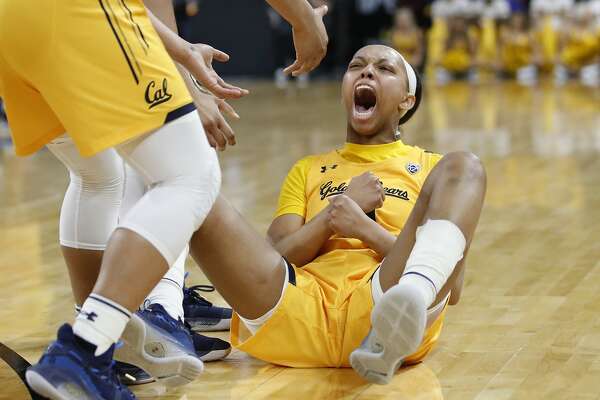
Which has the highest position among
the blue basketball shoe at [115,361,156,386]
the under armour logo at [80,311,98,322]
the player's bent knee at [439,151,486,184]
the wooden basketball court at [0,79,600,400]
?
the player's bent knee at [439,151,486,184]

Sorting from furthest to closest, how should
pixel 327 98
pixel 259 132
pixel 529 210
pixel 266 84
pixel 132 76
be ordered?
pixel 266 84 < pixel 327 98 < pixel 259 132 < pixel 529 210 < pixel 132 76

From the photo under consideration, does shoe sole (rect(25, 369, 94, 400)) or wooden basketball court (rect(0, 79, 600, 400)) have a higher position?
shoe sole (rect(25, 369, 94, 400))

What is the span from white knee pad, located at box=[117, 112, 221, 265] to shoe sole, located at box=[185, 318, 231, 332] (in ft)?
3.28

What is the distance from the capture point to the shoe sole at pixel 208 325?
9.63 ft

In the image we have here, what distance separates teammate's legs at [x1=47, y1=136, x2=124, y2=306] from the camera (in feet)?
7.94

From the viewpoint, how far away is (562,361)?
247cm

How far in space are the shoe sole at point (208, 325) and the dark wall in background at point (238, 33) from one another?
10.6 m

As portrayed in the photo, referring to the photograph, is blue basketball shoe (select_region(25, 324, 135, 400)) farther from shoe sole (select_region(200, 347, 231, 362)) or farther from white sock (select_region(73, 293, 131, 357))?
shoe sole (select_region(200, 347, 231, 362))

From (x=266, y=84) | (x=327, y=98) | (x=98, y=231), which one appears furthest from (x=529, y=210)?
(x=266, y=84)

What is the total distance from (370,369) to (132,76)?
2.30 ft

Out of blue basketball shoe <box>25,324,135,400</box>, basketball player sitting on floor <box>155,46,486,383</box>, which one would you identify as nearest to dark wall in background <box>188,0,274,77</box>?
basketball player sitting on floor <box>155,46,486,383</box>

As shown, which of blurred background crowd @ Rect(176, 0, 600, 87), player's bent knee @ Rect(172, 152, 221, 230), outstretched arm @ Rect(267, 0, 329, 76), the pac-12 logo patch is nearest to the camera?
player's bent knee @ Rect(172, 152, 221, 230)

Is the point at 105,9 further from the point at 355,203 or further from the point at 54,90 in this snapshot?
the point at 355,203

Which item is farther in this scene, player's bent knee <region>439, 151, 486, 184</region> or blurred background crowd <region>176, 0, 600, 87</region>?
blurred background crowd <region>176, 0, 600, 87</region>
